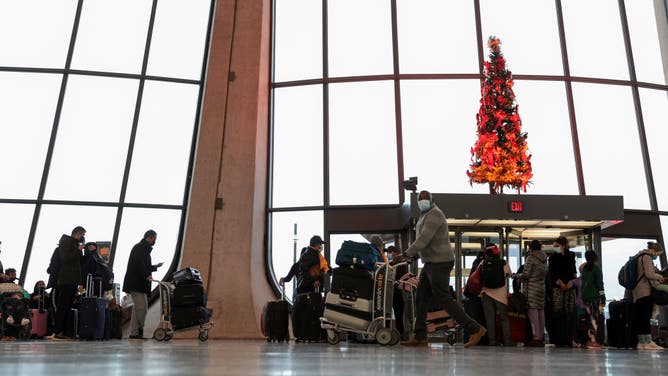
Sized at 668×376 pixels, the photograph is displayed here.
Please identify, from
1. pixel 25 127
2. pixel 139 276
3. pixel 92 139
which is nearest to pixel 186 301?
pixel 139 276

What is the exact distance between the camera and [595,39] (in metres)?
13.9

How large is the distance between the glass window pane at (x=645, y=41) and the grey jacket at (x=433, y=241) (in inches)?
338

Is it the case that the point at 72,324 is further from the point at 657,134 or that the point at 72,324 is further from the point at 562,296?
the point at 657,134

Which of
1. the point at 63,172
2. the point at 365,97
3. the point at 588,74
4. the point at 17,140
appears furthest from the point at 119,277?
the point at 588,74

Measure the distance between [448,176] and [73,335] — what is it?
21.3 ft

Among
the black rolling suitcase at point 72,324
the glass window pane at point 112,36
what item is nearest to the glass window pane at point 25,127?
the glass window pane at point 112,36

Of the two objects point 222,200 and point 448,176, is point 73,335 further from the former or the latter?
point 448,176

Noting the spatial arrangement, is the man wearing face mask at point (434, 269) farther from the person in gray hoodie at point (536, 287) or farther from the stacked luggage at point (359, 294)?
the person in gray hoodie at point (536, 287)

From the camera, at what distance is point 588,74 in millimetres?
13469

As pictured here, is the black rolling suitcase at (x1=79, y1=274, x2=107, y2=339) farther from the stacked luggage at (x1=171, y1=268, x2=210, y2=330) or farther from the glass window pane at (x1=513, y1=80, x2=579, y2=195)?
the glass window pane at (x1=513, y1=80, x2=579, y2=195)

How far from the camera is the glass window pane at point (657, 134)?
502 inches

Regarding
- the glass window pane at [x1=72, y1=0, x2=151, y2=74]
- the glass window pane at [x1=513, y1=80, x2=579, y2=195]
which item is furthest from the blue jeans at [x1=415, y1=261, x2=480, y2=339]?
the glass window pane at [x1=72, y1=0, x2=151, y2=74]

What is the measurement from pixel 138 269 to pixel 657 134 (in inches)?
367

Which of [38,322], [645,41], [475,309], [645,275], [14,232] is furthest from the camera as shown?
[645,41]
